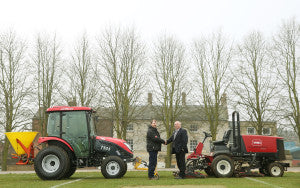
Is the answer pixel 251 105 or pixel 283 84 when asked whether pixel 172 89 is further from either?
pixel 283 84

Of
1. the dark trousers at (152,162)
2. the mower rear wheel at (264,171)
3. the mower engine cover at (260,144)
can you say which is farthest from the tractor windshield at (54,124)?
the mower rear wheel at (264,171)

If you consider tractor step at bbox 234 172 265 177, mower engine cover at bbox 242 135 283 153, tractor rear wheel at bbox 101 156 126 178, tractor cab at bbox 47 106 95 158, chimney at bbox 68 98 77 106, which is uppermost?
chimney at bbox 68 98 77 106

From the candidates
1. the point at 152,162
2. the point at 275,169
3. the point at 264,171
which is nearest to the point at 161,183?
the point at 152,162

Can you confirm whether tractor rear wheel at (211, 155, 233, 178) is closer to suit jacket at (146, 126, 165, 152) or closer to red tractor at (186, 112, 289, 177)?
red tractor at (186, 112, 289, 177)

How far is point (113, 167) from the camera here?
41.4 ft

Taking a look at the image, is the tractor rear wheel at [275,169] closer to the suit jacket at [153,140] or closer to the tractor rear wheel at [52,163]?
the suit jacket at [153,140]

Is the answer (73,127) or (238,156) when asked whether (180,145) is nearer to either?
(238,156)

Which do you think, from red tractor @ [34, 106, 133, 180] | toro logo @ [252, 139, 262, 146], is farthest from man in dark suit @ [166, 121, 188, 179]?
toro logo @ [252, 139, 262, 146]

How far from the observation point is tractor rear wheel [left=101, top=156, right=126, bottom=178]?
493 inches

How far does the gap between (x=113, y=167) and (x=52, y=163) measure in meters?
2.19

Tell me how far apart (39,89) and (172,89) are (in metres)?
11.3

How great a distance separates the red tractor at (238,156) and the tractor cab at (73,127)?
3.83 m

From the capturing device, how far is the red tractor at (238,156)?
13102 mm

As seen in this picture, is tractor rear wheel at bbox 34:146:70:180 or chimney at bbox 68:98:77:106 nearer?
tractor rear wheel at bbox 34:146:70:180
